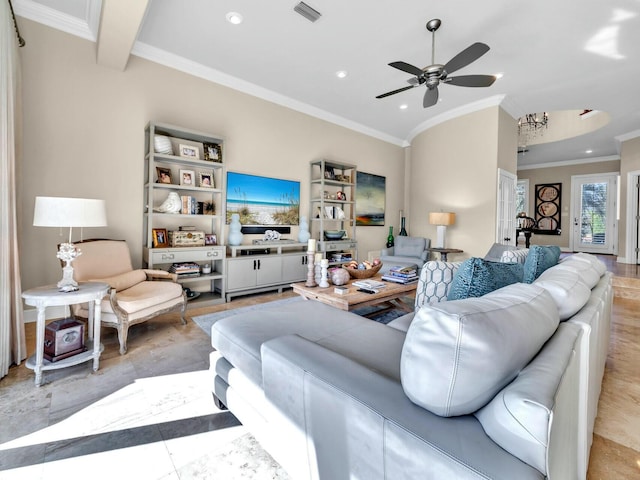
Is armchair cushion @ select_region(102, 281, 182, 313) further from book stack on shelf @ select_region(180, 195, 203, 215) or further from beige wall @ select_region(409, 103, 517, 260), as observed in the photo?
beige wall @ select_region(409, 103, 517, 260)

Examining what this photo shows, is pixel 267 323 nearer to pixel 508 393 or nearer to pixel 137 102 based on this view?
pixel 508 393

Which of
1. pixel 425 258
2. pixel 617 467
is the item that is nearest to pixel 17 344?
pixel 617 467

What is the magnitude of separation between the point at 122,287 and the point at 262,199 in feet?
7.57

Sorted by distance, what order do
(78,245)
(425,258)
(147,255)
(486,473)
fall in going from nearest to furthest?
(486,473) < (78,245) < (147,255) < (425,258)

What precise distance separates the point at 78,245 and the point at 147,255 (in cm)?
74

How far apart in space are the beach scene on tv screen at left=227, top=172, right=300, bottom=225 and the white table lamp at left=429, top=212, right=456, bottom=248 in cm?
253

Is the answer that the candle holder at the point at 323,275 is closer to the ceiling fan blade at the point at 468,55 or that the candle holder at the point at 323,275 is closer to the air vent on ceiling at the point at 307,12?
the ceiling fan blade at the point at 468,55

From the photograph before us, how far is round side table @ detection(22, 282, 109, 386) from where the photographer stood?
184 cm

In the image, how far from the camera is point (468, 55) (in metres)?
2.73

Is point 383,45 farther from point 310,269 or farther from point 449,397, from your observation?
point 449,397

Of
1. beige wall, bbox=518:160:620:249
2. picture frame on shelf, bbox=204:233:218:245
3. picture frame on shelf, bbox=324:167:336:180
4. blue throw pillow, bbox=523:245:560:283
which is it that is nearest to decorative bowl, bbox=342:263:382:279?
A: blue throw pillow, bbox=523:245:560:283

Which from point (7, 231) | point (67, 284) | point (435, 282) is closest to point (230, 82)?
point (7, 231)

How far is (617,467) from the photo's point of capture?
131 cm

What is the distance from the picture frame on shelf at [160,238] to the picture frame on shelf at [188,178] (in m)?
0.63
